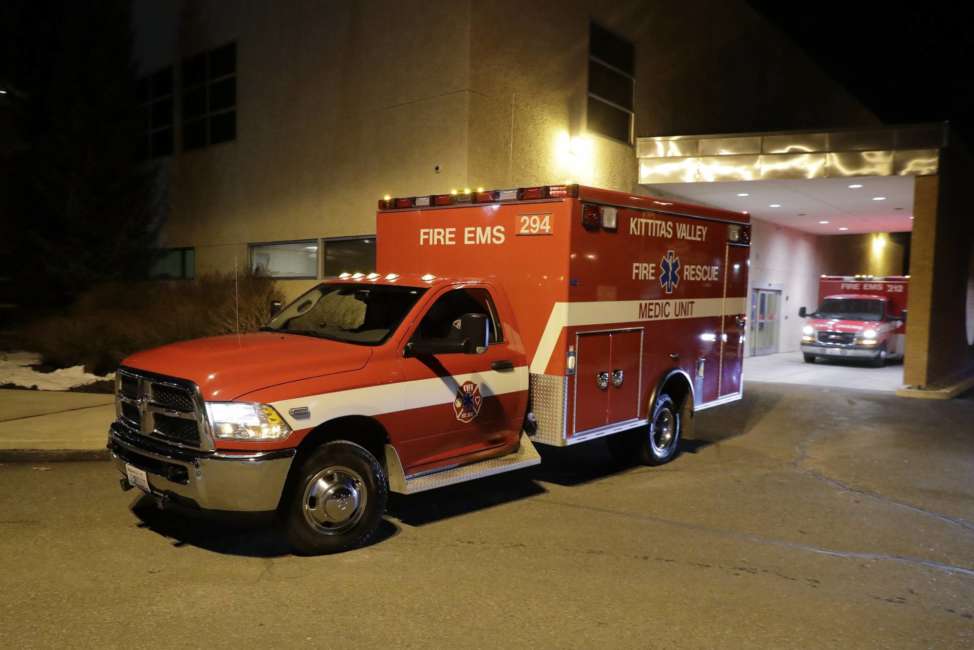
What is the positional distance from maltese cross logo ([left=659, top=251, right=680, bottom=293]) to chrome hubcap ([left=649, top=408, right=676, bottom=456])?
4.65 ft

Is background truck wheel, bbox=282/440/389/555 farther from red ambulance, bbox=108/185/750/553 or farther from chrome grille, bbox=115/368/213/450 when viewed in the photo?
chrome grille, bbox=115/368/213/450

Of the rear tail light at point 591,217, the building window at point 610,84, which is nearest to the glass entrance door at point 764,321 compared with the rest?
the building window at point 610,84

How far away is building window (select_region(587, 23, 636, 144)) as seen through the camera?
1703 cm

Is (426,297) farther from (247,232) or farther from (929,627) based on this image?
(247,232)

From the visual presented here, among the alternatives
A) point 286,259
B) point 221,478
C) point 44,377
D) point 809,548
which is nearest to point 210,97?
point 286,259

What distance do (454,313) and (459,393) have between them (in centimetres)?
77

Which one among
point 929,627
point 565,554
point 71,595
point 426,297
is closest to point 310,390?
point 426,297

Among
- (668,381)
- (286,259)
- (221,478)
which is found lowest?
(221,478)

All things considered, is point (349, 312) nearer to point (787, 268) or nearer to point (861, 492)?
point (861, 492)

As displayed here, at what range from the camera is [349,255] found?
53.9 ft

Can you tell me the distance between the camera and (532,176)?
51.1 feet

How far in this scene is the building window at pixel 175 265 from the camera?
21.7 metres

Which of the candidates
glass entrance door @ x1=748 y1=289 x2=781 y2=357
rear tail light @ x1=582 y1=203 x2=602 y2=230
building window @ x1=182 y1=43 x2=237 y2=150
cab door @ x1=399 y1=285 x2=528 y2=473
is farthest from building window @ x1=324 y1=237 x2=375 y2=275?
glass entrance door @ x1=748 y1=289 x2=781 y2=357

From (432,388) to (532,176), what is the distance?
33.2 ft
